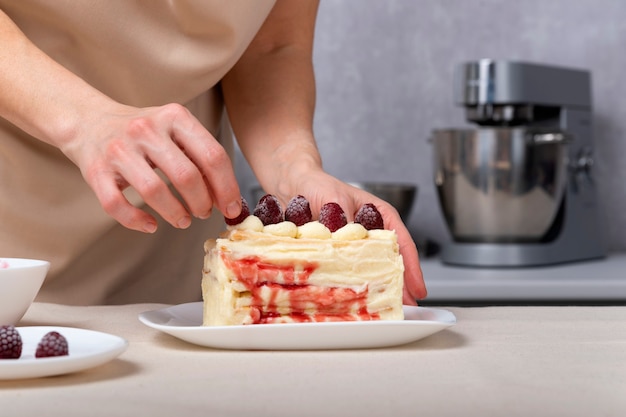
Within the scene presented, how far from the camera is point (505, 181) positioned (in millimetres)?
2389

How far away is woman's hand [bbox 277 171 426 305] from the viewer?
3.75ft

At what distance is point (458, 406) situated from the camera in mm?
662

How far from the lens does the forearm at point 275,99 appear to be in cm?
140

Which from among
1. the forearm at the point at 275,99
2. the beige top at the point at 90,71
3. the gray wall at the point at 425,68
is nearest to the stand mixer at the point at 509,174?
the gray wall at the point at 425,68

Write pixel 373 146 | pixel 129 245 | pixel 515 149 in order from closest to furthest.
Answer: pixel 129 245, pixel 515 149, pixel 373 146

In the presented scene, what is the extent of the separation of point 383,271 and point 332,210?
0.09 m

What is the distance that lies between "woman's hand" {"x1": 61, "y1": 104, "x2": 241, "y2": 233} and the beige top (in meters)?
0.38

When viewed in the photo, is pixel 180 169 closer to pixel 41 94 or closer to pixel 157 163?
pixel 157 163

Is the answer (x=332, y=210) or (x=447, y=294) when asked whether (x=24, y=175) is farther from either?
(x=447, y=294)

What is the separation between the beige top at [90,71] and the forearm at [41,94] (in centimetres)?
20

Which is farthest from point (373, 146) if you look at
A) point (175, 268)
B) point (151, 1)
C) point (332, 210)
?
point (332, 210)

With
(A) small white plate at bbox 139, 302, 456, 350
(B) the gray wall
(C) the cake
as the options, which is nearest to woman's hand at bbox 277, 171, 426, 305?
(C) the cake

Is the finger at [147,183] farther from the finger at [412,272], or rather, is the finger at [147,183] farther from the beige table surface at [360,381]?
the finger at [412,272]

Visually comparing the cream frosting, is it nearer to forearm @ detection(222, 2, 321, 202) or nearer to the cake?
the cake
